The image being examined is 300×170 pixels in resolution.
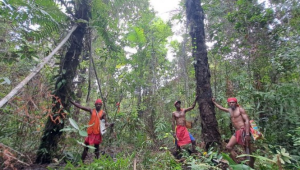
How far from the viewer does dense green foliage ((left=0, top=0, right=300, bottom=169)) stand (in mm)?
3278

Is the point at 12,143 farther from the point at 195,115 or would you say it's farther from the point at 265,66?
the point at 265,66

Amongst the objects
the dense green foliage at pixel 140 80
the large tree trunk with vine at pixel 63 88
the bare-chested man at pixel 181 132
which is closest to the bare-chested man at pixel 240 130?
the dense green foliage at pixel 140 80

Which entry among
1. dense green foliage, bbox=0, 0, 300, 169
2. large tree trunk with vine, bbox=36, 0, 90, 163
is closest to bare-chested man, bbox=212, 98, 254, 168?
dense green foliage, bbox=0, 0, 300, 169

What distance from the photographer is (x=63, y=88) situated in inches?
159

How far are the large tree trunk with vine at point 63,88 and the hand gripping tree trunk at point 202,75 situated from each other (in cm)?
287

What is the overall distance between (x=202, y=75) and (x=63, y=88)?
11.0ft

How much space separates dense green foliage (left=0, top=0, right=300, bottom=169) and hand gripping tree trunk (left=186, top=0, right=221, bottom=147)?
1.13ft

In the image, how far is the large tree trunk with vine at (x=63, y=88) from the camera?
378 centimetres

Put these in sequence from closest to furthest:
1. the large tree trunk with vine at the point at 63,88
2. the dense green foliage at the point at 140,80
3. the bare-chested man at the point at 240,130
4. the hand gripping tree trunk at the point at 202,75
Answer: the dense green foliage at the point at 140,80
the large tree trunk with vine at the point at 63,88
the bare-chested man at the point at 240,130
the hand gripping tree trunk at the point at 202,75

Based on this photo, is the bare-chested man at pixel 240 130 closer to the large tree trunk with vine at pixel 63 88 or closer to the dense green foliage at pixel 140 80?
the dense green foliage at pixel 140 80

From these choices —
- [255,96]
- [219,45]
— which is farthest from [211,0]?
[255,96]

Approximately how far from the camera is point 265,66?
207 inches

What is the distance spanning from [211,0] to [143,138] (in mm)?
6159

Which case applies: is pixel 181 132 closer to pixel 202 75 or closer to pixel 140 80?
pixel 202 75
